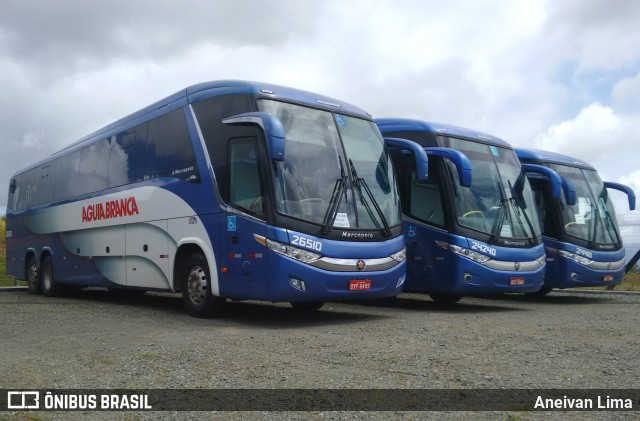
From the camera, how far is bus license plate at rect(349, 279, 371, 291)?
405 inches

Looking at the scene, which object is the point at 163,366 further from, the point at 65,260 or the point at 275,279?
the point at 65,260

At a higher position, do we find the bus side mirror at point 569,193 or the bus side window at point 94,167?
the bus side window at point 94,167

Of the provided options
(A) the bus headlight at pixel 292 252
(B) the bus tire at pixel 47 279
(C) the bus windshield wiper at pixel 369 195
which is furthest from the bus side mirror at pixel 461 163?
(B) the bus tire at pixel 47 279

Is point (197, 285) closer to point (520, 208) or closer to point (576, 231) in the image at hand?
point (520, 208)

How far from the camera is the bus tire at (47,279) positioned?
18172mm

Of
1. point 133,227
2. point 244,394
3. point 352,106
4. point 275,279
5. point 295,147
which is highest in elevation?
point 352,106

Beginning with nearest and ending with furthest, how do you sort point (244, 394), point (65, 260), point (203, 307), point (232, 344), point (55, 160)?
point (244, 394) → point (232, 344) → point (203, 307) → point (65, 260) → point (55, 160)

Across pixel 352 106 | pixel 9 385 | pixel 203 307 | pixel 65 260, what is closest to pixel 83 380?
pixel 9 385

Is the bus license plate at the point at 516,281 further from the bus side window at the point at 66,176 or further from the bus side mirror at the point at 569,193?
the bus side window at the point at 66,176

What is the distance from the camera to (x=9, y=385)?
614 centimetres

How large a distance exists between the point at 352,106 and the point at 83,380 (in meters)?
7.02

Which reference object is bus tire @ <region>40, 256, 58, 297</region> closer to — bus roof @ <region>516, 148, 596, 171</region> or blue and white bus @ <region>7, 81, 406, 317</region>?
blue and white bus @ <region>7, 81, 406, 317</region>

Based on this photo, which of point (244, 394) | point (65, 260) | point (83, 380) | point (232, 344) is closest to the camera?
point (244, 394)

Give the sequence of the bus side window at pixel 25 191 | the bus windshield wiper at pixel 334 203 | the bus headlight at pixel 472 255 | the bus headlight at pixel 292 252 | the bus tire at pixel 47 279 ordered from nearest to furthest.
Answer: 1. the bus headlight at pixel 292 252
2. the bus windshield wiper at pixel 334 203
3. the bus headlight at pixel 472 255
4. the bus tire at pixel 47 279
5. the bus side window at pixel 25 191
